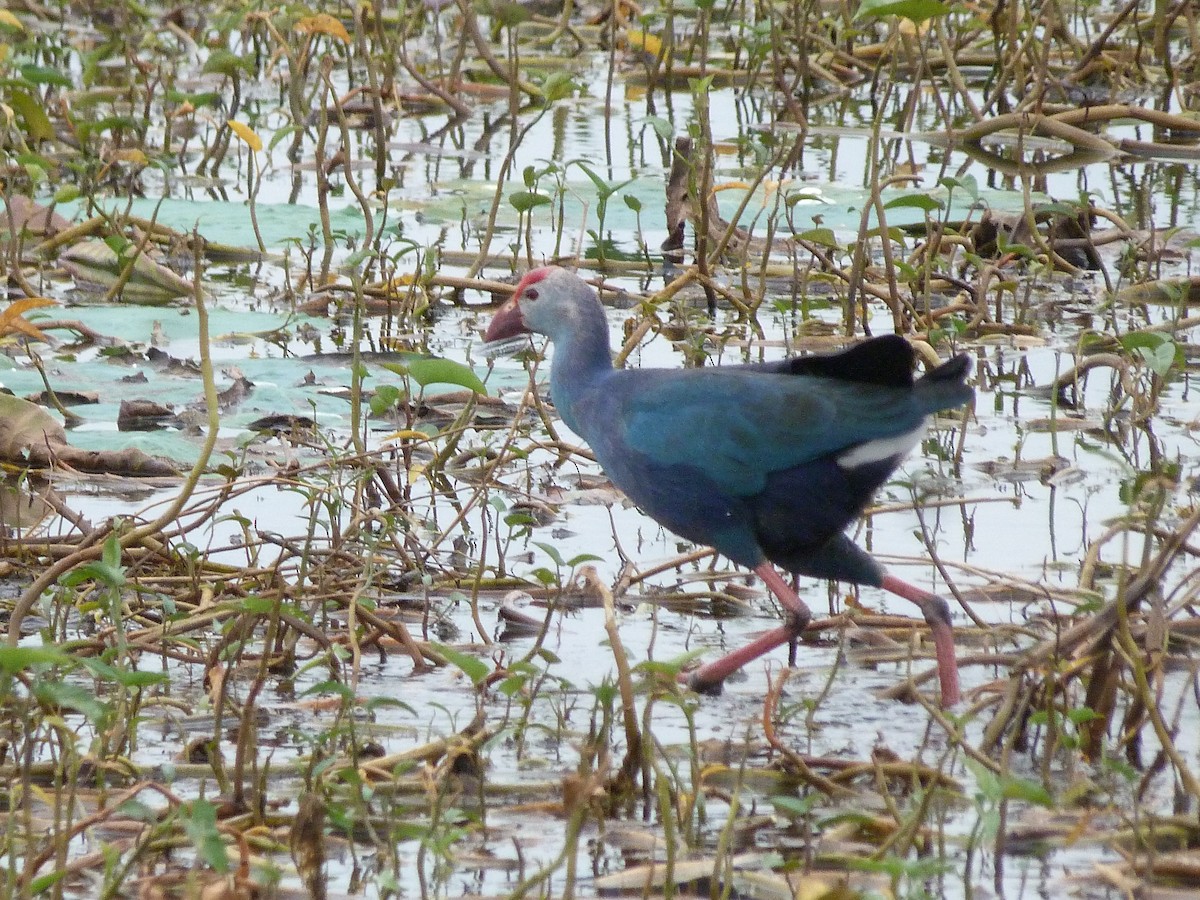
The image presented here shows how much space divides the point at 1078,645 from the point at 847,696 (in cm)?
52

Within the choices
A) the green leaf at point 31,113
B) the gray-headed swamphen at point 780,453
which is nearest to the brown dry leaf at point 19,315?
the gray-headed swamphen at point 780,453

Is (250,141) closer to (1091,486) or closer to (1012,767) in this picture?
(1091,486)

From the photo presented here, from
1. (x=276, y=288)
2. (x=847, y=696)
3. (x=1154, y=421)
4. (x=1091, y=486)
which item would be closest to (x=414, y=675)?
(x=847, y=696)

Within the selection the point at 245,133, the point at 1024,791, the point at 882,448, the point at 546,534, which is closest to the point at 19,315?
the point at 546,534

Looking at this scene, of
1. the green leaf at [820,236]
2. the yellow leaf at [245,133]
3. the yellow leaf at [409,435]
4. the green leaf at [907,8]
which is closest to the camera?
the yellow leaf at [409,435]

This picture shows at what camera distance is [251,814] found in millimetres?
2584

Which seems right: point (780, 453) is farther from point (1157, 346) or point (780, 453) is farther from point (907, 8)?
point (907, 8)

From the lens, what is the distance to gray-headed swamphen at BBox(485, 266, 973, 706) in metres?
3.28

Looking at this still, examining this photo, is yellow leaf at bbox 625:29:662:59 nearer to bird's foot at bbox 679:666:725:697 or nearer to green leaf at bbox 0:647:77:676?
bird's foot at bbox 679:666:725:697

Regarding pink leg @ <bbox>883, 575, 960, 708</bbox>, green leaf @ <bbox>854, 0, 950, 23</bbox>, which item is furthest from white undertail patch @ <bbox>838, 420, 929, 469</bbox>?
green leaf @ <bbox>854, 0, 950, 23</bbox>

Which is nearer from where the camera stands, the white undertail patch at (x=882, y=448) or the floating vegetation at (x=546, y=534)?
the floating vegetation at (x=546, y=534)

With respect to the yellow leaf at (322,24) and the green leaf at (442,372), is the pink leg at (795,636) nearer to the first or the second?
the green leaf at (442,372)

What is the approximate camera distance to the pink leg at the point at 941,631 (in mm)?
3236

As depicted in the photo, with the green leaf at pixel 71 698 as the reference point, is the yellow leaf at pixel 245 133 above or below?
above
